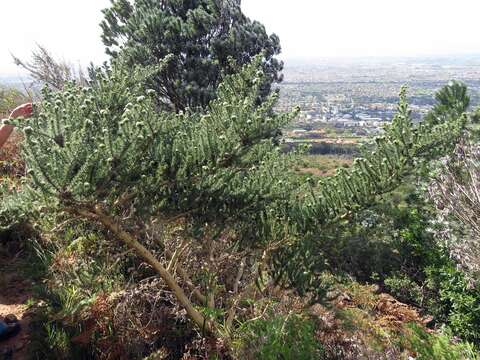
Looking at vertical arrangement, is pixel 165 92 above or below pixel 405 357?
above

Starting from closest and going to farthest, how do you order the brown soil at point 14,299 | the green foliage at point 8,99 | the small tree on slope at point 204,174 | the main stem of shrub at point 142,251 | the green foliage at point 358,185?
the small tree on slope at point 204,174, the main stem of shrub at point 142,251, the green foliage at point 358,185, the brown soil at point 14,299, the green foliage at point 8,99

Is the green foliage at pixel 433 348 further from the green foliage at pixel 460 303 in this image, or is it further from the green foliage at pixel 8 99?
the green foliage at pixel 8 99

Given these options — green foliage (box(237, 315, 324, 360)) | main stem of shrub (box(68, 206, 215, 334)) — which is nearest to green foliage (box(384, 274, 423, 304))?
green foliage (box(237, 315, 324, 360))

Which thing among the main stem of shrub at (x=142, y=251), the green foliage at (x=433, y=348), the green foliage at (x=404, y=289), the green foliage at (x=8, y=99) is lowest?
the green foliage at (x=404, y=289)

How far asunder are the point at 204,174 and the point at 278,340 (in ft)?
6.53

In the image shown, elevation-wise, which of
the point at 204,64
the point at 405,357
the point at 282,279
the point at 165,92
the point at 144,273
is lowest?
the point at 405,357

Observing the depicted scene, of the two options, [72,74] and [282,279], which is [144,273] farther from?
[72,74]

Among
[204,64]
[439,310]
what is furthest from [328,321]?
[204,64]

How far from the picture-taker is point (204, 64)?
28.3 ft

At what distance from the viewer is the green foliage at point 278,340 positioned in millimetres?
3832

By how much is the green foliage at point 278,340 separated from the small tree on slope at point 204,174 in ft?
0.97

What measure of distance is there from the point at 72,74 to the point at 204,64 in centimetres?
484

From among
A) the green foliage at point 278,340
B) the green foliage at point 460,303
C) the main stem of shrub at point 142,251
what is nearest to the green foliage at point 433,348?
the green foliage at point 278,340

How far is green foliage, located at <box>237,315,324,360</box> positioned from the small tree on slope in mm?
296
